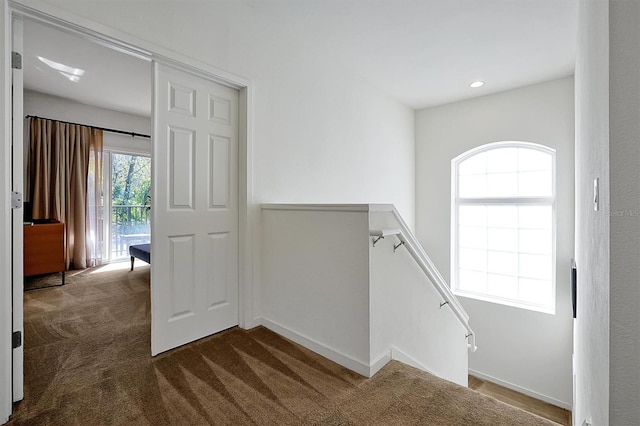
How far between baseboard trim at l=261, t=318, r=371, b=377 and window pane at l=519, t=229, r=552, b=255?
3185 millimetres

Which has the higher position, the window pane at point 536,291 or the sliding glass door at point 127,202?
the sliding glass door at point 127,202

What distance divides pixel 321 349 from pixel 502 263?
10.4 feet

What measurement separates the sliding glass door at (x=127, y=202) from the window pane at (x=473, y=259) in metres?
5.18

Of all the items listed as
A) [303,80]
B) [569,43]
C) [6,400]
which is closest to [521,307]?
[569,43]

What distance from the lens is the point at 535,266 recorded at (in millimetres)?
3746

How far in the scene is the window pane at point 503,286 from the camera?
3.89 m

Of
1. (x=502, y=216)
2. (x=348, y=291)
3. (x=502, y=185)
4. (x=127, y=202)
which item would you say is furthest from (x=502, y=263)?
(x=127, y=202)

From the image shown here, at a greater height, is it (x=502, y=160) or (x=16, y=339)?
(x=502, y=160)

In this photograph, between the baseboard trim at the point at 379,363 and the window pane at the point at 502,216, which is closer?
the baseboard trim at the point at 379,363

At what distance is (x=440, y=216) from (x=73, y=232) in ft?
18.2

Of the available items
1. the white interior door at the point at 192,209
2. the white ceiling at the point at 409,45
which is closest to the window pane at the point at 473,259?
the white ceiling at the point at 409,45

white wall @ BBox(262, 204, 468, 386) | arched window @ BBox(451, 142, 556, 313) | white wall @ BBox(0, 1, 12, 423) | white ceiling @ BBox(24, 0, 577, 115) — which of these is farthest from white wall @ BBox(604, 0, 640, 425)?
arched window @ BBox(451, 142, 556, 313)

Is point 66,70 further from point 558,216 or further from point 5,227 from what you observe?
point 558,216

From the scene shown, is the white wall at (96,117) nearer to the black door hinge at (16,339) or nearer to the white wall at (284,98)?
the white wall at (284,98)
